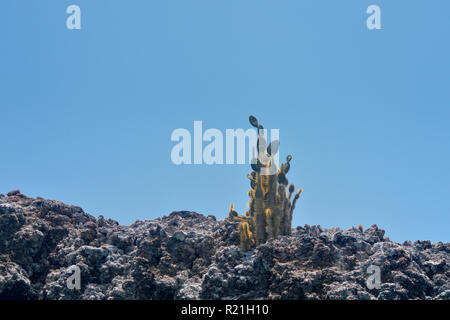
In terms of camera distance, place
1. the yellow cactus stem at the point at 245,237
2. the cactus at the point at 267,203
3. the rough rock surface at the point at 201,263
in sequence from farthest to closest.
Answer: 1. the cactus at the point at 267,203
2. the yellow cactus stem at the point at 245,237
3. the rough rock surface at the point at 201,263

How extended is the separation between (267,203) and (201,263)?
5027 millimetres

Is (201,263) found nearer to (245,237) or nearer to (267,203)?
(245,237)

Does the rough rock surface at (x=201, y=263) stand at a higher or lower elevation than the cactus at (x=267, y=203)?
lower

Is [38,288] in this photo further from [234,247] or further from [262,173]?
[262,173]

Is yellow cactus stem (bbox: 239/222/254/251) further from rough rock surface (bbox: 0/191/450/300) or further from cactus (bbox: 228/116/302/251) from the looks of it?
rough rock surface (bbox: 0/191/450/300)

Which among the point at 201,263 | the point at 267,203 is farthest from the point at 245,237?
the point at 201,263

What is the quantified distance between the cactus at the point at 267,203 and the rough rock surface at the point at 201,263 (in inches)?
35.3

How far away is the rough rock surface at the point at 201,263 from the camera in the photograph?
1878 cm

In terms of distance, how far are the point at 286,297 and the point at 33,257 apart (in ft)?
49.4

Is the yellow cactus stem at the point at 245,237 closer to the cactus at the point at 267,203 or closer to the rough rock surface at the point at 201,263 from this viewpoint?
the cactus at the point at 267,203

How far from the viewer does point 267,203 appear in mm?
22797

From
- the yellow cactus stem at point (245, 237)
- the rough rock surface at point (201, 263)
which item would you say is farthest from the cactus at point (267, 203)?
the rough rock surface at point (201, 263)

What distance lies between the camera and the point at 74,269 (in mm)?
21500
